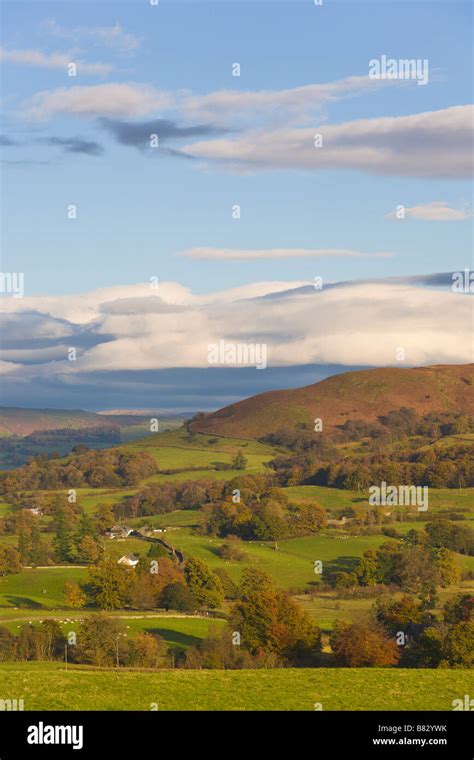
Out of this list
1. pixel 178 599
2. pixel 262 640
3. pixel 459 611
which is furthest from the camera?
pixel 178 599

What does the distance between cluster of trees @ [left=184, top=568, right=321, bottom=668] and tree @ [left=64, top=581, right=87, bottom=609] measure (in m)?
45.6

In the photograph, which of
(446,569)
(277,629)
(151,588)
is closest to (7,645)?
(277,629)

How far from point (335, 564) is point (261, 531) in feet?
117

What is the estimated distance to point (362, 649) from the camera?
211ft

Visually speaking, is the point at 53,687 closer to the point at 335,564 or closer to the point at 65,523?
the point at 335,564

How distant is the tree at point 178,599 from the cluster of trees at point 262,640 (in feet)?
119

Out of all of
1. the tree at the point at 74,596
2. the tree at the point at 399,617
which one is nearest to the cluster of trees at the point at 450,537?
the tree at the point at 74,596

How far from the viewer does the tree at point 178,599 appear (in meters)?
116

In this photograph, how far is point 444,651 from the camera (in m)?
Result: 68.0

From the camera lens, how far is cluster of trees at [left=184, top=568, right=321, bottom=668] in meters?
69.5

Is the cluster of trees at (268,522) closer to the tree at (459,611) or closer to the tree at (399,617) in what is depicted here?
the tree at (459,611)

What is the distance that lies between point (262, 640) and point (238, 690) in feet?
131
